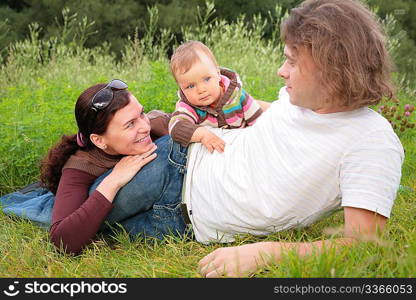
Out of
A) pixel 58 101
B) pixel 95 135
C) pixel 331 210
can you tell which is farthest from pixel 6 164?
pixel 331 210

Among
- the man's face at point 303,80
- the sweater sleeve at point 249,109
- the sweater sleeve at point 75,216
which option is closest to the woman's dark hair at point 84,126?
the sweater sleeve at point 75,216

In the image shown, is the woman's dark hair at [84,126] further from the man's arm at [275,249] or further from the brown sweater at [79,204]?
the man's arm at [275,249]

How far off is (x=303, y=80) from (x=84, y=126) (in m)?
1.46

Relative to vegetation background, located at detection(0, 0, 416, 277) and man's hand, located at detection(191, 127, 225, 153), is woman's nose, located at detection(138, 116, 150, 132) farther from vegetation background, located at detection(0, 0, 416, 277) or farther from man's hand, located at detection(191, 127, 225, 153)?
vegetation background, located at detection(0, 0, 416, 277)

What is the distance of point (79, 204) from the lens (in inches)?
129

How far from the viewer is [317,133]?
2629mm

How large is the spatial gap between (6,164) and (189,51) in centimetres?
209

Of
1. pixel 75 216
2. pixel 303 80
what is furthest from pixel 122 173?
pixel 303 80

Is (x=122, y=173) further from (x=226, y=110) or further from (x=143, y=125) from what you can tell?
(x=226, y=110)

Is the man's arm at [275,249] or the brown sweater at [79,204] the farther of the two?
the brown sweater at [79,204]

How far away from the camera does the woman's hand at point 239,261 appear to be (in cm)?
248

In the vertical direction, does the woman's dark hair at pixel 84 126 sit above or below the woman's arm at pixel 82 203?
above

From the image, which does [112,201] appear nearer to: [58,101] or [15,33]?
[58,101]

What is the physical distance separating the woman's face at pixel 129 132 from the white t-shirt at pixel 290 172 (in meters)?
0.32
